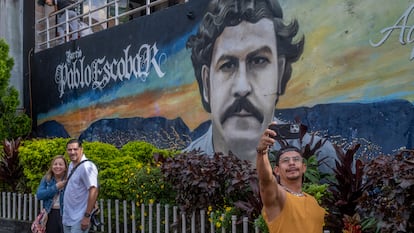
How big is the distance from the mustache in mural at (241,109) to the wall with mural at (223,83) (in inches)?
3.3

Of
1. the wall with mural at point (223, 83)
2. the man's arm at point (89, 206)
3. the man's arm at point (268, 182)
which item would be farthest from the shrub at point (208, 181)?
the man's arm at point (268, 182)

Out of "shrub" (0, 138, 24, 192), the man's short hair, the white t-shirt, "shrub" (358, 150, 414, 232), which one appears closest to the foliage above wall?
"shrub" (0, 138, 24, 192)

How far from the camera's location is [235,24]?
8.28 m

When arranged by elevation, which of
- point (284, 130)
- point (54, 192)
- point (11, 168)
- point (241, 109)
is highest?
point (241, 109)

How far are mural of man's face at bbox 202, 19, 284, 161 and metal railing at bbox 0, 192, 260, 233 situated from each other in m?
1.78

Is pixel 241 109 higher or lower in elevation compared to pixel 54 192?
higher

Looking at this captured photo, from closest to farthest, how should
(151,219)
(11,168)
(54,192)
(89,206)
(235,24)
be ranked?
(89,206) → (54,192) → (151,219) → (235,24) → (11,168)

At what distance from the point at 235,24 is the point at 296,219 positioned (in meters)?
5.17

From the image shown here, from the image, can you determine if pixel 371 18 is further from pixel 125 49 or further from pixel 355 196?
pixel 125 49

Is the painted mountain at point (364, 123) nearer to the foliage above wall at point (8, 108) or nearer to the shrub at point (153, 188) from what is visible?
the shrub at point (153, 188)

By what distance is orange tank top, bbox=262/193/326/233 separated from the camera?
11.6 feet
